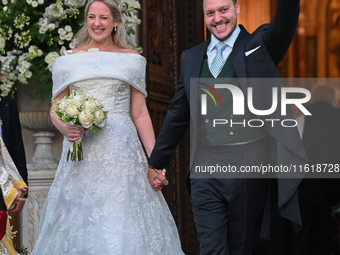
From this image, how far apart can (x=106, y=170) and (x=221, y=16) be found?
4.68 ft

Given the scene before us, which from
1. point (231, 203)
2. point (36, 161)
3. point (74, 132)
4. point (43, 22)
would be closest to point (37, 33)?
point (43, 22)

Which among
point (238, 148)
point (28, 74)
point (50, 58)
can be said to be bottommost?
point (238, 148)

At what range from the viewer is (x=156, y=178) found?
415 cm

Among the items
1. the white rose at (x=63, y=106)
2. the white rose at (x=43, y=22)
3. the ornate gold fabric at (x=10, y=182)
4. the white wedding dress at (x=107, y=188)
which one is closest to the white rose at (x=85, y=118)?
the white rose at (x=63, y=106)

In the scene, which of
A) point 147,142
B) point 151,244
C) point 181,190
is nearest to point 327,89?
point 181,190

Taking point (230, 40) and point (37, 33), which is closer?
point (230, 40)

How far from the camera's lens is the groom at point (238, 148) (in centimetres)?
309

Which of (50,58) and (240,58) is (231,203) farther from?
(50,58)

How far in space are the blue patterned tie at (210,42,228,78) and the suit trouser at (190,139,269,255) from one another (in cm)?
44

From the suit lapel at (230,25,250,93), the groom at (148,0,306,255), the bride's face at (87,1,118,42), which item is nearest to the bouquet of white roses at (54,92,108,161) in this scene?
the bride's face at (87,1,118,42)

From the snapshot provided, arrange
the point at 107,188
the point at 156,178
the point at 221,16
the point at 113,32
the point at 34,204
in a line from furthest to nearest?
1. the point at 34,204
2. the point at 113,32
3. the point at 156,178
4. the point at 107,188
5. the point at 221,16

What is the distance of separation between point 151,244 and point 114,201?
39 centimetres

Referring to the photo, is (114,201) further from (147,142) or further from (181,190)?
(181,190)

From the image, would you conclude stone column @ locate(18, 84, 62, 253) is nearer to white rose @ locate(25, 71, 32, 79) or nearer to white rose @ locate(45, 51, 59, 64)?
white rose @ locate(25, 71, 32, 79)
